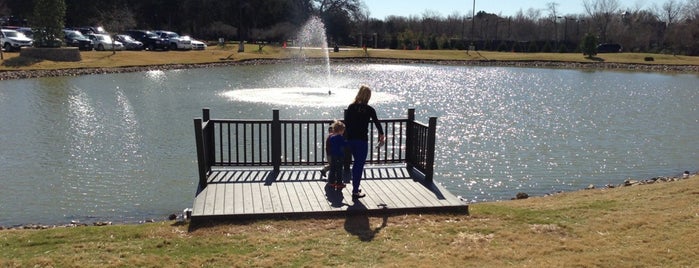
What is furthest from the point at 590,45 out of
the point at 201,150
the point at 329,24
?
the point at 201,150

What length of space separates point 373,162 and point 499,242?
4129 millimetres

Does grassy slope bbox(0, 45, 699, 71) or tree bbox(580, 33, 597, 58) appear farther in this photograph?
tree bbox(580, 33, 597, 58)

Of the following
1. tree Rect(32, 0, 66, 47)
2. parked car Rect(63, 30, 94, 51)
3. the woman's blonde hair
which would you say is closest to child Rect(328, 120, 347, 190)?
the woman's blonde hair

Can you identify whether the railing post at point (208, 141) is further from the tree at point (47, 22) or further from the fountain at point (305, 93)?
the tree at point (47, 22)

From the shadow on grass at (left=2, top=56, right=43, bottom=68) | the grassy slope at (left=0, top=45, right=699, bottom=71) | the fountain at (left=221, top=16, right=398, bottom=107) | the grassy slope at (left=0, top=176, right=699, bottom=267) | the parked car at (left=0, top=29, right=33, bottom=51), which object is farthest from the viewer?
the parked car at (left=0, top=29, right=33, bottom=51)

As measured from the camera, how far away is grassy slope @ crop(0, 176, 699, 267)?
5898mm

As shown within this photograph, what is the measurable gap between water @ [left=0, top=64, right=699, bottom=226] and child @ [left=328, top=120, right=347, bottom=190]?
9.75 ft

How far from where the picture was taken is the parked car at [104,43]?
4894 centimetres

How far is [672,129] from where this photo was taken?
19391 millimetres

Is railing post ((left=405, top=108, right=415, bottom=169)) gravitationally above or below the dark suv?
below

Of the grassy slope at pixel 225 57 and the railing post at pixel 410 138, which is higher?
the grassy slope at pixel 225 57

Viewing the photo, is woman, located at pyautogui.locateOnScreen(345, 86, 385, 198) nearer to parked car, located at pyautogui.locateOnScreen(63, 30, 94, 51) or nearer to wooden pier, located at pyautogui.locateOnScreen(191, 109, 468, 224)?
wooden pier, located at pyautogui.locateOnScreen(191, 109, 468, 224)

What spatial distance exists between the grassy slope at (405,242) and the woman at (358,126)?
825mm

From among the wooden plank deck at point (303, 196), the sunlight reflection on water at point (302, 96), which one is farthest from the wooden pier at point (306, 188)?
the sunlight reflection on water at point (302, 96)
